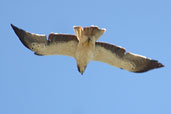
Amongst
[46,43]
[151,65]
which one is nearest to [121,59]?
[151,65]

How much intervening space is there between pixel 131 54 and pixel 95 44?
1.35 metres

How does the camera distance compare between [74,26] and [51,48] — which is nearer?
[74,26]

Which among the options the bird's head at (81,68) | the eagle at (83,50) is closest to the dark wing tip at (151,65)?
the eagle at (83,50)

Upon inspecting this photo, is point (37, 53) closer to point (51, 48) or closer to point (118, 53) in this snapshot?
point (51, 48)

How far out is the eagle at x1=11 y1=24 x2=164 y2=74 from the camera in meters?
13.4

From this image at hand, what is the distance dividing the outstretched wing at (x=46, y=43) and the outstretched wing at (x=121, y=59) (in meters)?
0.88

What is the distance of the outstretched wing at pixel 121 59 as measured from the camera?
537 inches

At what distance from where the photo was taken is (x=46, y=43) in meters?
13.6

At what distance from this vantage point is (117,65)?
1412cm

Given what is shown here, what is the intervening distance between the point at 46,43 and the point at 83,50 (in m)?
1.29

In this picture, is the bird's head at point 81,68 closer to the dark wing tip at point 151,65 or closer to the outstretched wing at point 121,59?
the outstretched wing at point 121,59

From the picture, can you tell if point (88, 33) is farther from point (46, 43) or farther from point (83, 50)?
point (46, 43)

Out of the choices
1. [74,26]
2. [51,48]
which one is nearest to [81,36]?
[74,26]

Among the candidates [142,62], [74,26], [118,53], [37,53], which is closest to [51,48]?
[37,53]
